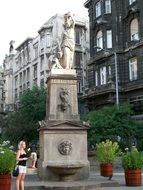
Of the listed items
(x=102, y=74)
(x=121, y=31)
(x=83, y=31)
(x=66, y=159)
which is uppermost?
(x=83, y=31)

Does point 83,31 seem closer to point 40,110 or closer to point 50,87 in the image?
point 40,110

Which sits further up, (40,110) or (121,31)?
(121,31)

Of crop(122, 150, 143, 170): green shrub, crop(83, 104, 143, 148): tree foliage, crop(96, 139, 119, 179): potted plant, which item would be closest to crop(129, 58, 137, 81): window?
crop(83, 104, 143, 148): tree foliage

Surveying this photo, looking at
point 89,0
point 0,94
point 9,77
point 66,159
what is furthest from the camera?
point 0,94

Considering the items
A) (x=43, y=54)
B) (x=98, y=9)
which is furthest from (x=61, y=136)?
(x=43, y=54)

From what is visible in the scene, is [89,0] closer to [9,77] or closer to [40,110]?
[40,110]

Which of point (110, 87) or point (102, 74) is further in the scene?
point (102, 74)

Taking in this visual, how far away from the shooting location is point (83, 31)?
68.1 metres

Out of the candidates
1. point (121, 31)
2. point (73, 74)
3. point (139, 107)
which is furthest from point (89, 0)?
point (73, 74)

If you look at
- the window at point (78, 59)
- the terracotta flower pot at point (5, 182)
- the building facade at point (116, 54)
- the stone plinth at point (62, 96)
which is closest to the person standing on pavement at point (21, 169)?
the terracotta flower pot at point (5, 182)

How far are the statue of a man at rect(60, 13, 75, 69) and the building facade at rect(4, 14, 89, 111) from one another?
37910mm

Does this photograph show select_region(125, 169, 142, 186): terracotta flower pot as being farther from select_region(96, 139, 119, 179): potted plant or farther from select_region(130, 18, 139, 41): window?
select_region(130, 18, 139, 41): window

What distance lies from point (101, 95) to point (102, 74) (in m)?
2.99

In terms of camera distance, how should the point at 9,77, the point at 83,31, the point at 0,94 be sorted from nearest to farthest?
1. the point at 83,31
2. the point at 9,77
3. the point at 0,94
